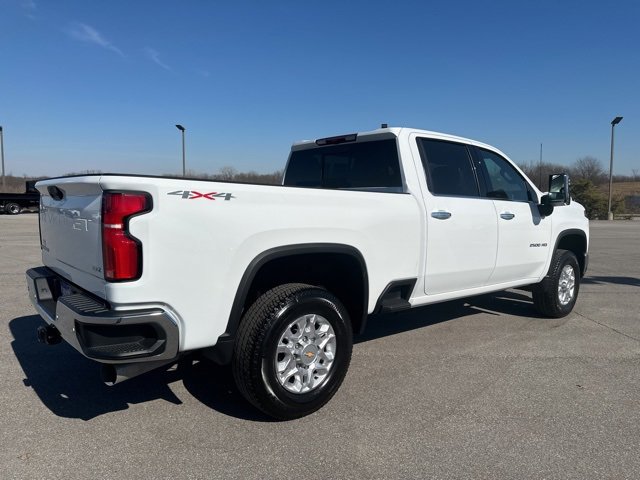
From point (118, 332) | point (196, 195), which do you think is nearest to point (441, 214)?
point (196, 195)

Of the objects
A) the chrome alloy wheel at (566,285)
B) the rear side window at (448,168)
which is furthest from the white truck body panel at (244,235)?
the chrome alloy wheel at (566,285)

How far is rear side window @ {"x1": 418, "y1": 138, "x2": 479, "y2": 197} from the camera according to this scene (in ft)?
14.5

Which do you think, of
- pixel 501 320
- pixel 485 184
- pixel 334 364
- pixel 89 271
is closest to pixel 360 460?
pixel 334 364

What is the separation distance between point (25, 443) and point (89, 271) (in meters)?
1.11

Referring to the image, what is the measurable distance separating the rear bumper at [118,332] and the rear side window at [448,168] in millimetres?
2596

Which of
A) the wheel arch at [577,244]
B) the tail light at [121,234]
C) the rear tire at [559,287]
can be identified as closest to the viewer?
the tail light at [121,234]

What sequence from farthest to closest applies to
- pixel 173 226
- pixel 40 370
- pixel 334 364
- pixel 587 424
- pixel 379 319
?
pixel 379 319 → pixel 40 370 → pixel 334 364 → pixel 587 424 → pixel 173 226

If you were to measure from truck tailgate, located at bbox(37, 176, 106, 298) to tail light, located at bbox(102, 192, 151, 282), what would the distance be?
97 millimetres

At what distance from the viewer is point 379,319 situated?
5.90m

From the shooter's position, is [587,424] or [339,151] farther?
[339,151]

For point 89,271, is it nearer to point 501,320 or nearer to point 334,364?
point 334,364

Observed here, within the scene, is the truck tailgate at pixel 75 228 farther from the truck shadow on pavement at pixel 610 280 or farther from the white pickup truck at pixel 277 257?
the truck shadow on pavement at pixel 610 280

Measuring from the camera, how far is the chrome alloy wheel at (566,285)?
5961mm

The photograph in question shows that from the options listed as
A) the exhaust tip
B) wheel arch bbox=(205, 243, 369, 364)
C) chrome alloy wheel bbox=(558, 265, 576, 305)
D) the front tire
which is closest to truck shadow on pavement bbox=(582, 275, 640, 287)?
chrome alloy wheel bbox=(558, 265, 576, 305)
